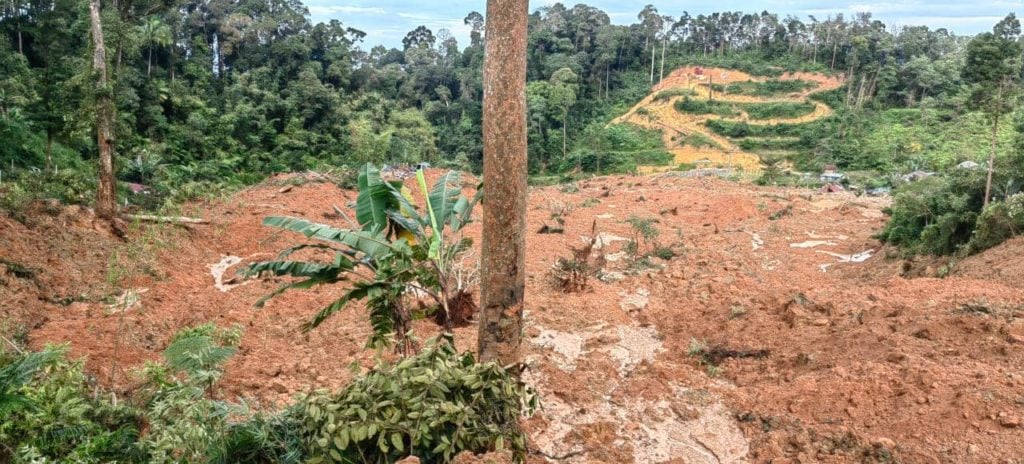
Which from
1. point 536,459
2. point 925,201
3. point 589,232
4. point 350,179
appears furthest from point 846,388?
point 350,179

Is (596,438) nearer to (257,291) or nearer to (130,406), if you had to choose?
(130,406)

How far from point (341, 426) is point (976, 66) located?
149 ft

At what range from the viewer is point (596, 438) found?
3.81 metres

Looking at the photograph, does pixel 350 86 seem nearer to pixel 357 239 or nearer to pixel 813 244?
pixel 813 244

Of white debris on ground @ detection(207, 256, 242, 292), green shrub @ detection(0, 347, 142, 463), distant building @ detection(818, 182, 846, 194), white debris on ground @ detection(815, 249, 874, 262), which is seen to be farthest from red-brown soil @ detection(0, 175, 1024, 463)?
distant building @ detection(818, 182, 846, 194)

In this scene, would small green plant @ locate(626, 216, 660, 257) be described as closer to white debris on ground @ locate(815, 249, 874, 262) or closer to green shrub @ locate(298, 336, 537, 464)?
white debris on ground @ locate(815, 249, 874, 262)

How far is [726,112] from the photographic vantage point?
40500 mm

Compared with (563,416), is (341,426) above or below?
above

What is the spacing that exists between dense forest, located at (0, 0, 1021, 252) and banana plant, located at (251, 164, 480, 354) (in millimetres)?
5968

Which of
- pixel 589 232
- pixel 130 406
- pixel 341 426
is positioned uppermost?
pixel 341 426

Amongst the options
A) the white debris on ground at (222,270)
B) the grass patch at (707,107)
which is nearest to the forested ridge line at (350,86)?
the white debris on ground at (222,270)

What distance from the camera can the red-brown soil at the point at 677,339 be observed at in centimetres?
361

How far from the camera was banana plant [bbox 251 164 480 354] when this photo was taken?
4.02 meters

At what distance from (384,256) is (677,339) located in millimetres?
3242
